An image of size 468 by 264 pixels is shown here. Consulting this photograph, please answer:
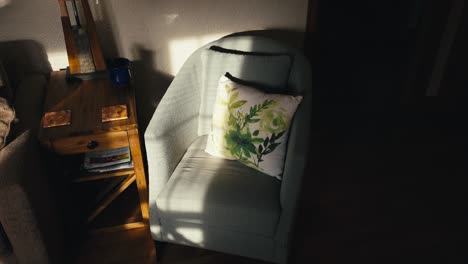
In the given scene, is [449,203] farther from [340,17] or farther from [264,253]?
[340,17]

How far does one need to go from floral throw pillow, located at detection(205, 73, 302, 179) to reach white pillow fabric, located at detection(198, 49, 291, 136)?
3.4 inches

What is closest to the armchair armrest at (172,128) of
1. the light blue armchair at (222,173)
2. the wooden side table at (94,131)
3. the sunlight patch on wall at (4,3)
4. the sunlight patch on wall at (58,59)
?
the light blue armchair at (222,173)

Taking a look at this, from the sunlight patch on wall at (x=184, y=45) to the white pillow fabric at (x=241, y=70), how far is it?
285mm

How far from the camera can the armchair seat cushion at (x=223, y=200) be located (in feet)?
4.69

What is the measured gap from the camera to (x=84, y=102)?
5.39ft

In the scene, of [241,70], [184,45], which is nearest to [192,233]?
[241,70]

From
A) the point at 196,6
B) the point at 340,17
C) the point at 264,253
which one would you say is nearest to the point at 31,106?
the point at 196,6

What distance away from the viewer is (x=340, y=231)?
182 cm

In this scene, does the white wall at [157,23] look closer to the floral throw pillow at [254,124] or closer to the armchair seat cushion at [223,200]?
the floral throw pillow at [254,124]

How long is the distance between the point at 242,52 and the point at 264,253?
82cm

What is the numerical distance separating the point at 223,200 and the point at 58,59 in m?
1.06

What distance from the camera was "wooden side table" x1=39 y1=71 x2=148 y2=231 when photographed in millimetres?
1489

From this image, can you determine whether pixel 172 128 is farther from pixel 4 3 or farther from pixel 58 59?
pixel 4 3

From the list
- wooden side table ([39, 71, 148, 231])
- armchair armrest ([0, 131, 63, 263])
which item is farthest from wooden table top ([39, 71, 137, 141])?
armchair armrest ([0, 131, 63, 263])
